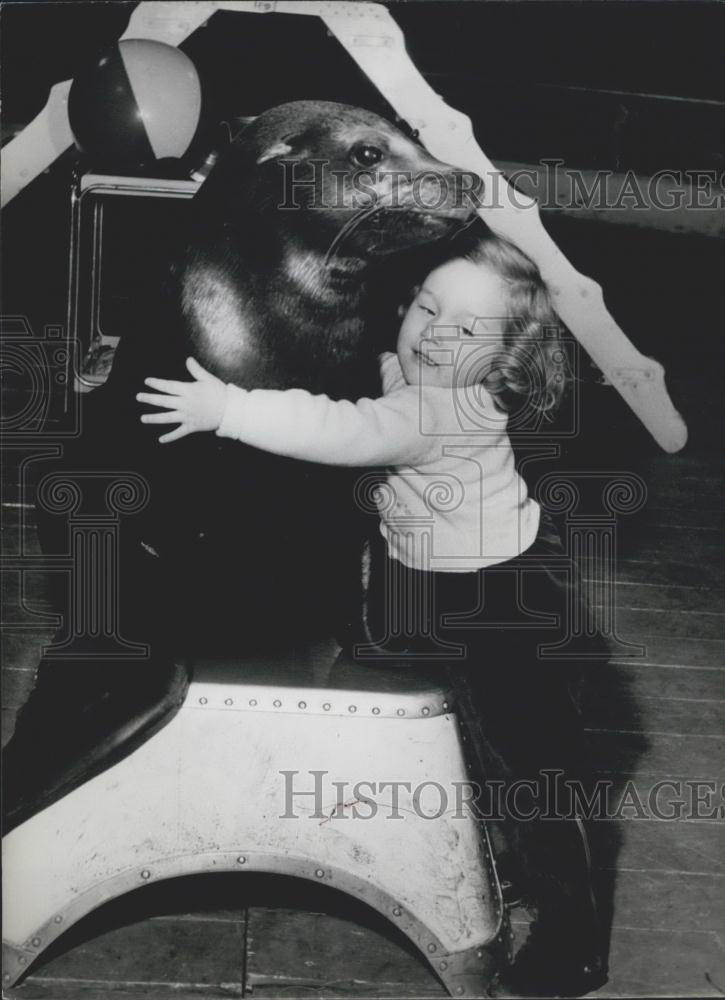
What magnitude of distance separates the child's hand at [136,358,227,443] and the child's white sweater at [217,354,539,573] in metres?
0.02

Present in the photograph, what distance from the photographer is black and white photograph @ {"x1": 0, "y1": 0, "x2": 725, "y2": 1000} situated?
160 centimetres

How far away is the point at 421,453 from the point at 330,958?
0.78 meters

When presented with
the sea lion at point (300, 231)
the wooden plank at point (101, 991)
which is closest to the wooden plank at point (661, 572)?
the sea lion at point (300, 231)

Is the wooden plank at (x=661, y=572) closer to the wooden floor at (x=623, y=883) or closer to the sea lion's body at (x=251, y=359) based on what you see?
the wooden floor at (x=623, y=883)

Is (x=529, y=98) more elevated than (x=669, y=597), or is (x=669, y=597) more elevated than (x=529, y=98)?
(x=529, y=98)

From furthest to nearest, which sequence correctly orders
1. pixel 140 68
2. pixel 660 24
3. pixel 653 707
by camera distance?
pixel 653 707
pixel 660 24
pixel 140 68

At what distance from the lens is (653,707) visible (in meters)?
1.92

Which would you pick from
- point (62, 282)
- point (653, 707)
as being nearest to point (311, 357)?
point (62, 282)

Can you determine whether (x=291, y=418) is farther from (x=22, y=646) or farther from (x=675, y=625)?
(x=675, y=625)

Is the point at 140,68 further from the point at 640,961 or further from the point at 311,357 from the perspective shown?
the point at 640,961

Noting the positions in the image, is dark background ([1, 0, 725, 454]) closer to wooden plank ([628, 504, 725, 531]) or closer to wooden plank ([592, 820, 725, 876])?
wooden plank ([628, 504, 725, 531])

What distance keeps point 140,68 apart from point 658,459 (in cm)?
96

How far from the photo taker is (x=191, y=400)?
1.58 meters

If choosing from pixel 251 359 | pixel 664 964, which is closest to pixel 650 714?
pixel 664 964
